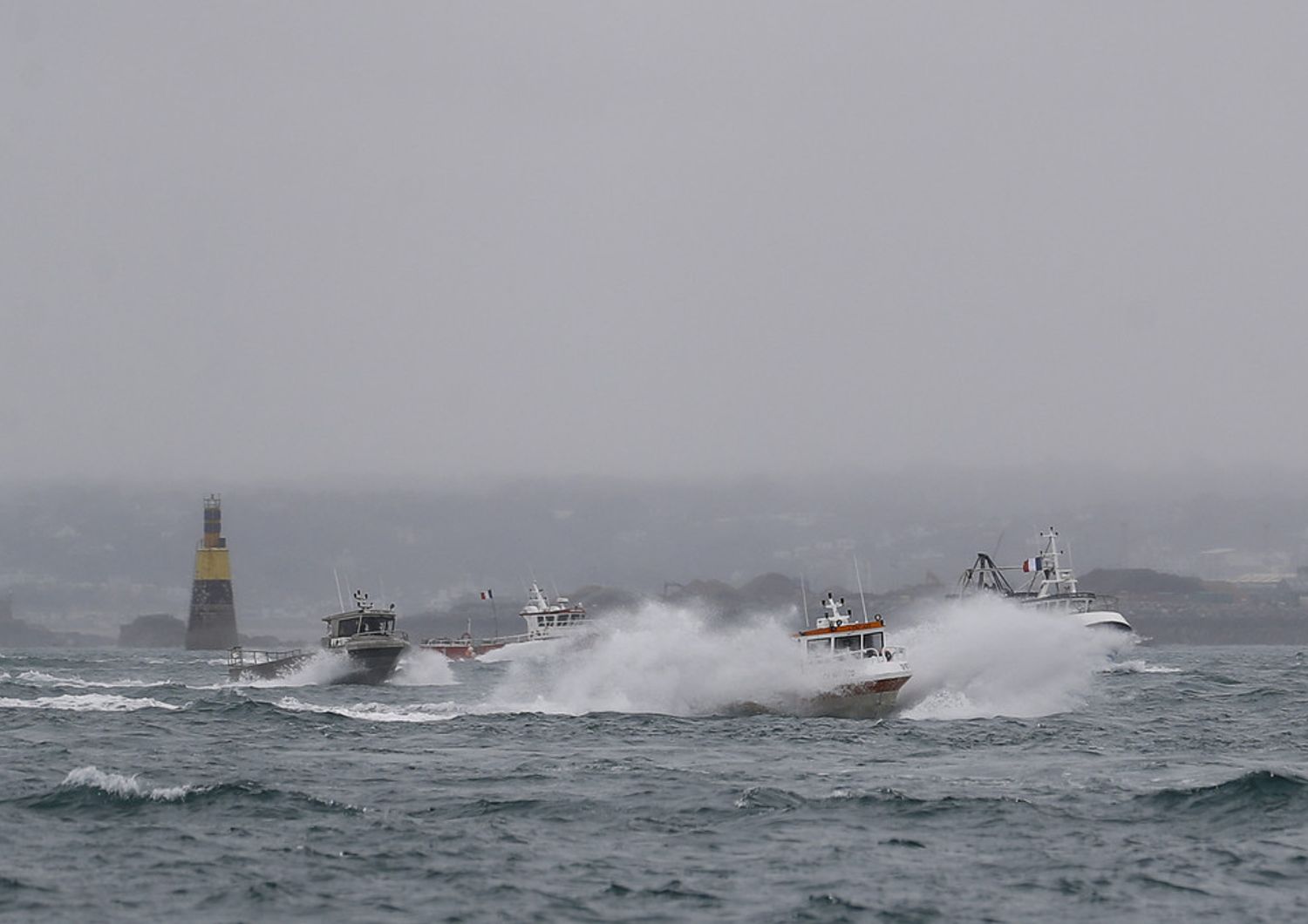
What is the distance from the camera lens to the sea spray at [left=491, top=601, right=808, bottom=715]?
66.8 metres

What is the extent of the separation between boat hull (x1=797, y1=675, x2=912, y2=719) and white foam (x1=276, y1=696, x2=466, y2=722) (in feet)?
52.7

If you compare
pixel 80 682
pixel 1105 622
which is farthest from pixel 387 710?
pixel 1105 622

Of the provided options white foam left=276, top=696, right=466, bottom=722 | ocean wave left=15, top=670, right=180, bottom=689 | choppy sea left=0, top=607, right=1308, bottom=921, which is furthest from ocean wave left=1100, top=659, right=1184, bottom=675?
ocean wave left=15, top=670, right=180, bottom=689

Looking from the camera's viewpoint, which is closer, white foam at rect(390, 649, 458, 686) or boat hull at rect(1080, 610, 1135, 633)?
white foam at rect(390, 649, 458, 686)

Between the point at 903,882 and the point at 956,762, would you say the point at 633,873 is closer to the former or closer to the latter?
the point at 903,882

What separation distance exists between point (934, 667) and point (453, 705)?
73.8 ft

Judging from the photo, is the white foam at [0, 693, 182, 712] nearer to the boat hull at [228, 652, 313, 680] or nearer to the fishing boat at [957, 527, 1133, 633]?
the boat hull at [228, 652, 313, 680]

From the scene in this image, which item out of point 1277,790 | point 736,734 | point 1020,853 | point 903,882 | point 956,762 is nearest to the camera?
point 903,882

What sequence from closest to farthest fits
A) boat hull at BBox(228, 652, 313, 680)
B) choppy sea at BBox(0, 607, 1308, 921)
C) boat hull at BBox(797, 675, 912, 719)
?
choppy sea at BBox(0, 607, 1308, 921), boat hull at BBox(797, 675, 912, 719), boat hull at BBox(228, 652, 313, 680)

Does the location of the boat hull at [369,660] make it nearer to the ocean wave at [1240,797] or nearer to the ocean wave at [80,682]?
the ocean wave at [80,682]

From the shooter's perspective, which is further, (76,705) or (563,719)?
(76,705)

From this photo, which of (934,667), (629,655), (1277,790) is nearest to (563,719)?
(629,655)

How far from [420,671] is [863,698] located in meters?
53.9

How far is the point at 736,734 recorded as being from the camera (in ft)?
187
